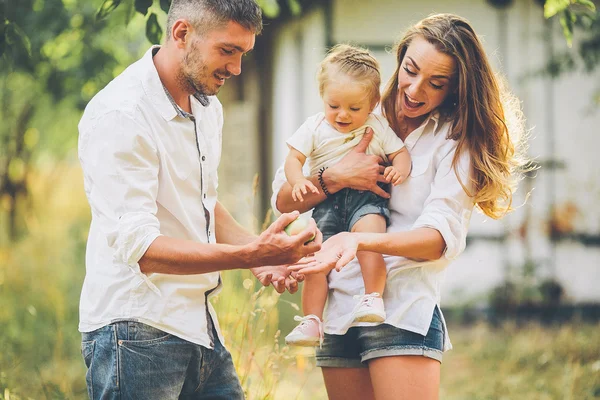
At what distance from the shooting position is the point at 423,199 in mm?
2936

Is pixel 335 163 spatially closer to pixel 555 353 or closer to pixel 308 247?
pixel 308 247

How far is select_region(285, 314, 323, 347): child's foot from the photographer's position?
2.86 metres

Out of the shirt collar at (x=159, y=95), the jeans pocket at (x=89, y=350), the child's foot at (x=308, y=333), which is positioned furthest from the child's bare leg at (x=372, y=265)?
the jeans pocket at (x=89, y=350)

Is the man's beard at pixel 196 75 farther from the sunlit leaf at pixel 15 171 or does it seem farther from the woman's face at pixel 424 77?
the sunlit leaf at pixel 15 171

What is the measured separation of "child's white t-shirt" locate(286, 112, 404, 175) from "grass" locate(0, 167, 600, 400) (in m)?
0.99

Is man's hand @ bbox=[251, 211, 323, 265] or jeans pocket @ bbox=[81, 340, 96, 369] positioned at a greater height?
man's hand @ bbox=[251, 211, 323, 265]

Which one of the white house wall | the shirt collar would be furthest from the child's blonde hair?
the white house wall

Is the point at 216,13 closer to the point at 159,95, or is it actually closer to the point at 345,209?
the point at 159,95

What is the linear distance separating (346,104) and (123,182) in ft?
3.11

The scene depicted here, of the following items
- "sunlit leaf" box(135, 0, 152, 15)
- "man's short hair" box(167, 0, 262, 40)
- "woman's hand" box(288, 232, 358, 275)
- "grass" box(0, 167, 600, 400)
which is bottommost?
"grass" box(0, 167, 600, 400)

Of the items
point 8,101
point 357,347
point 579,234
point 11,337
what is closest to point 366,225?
point 357,347

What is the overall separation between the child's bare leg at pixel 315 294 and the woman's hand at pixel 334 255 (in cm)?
22

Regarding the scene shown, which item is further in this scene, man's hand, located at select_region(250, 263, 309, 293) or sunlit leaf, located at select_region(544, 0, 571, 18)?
sunlit leaf, located at select_region(544, 0, 571, 18)

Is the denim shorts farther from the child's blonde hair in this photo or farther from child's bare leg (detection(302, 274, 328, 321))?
the child's blonde hair
